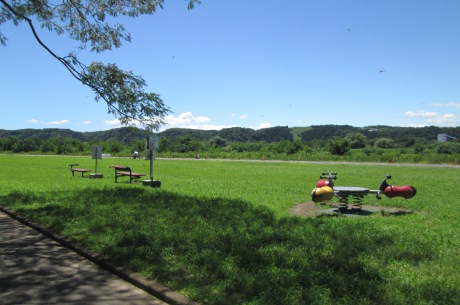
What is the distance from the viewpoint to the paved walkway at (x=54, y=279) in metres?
4.07

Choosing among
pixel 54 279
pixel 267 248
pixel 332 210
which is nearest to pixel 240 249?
pixel 267 248

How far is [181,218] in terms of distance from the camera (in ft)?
25.8

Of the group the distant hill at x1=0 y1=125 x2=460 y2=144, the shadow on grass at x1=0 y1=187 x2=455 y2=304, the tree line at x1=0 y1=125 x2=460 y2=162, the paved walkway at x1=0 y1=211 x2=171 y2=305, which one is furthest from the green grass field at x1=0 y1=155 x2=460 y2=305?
the distant hill at x1=0 y1=125 x2=460 y2=144

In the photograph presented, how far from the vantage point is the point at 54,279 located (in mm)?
4715

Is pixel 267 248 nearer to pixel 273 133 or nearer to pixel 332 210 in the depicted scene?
pixel 332 210

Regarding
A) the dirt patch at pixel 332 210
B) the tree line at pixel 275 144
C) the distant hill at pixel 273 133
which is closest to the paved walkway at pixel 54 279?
the dirt patch at pixel 332 210

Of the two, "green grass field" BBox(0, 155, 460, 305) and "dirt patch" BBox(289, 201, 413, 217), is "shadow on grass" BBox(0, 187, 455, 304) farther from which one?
"dirt patch" BBox(289, 201, 413, 217)

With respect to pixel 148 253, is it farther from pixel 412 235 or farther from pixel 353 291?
pixel 412 235

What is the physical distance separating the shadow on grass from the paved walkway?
1.11 feet

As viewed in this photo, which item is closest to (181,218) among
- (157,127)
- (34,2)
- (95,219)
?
(95,219)

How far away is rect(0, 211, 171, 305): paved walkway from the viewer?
407 cm

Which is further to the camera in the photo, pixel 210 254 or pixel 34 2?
pixel 34 2

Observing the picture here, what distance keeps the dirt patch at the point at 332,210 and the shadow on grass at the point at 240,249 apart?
3.21 feet

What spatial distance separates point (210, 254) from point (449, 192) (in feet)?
39.9
